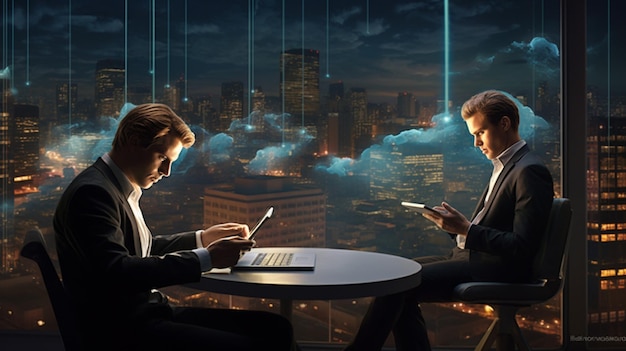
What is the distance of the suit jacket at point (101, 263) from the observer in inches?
55.8

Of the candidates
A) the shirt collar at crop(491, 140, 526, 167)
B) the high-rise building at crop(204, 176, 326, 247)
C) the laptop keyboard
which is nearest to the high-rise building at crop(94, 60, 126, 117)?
the high-rise building at crop(204, 176, 326, 247)

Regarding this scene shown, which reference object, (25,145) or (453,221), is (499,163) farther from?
→ (25,145)

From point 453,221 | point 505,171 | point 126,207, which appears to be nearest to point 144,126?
point 126,207

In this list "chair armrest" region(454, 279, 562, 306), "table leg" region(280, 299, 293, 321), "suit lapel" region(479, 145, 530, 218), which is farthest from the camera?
"suit lapel" region(479, 145, 530, 218)

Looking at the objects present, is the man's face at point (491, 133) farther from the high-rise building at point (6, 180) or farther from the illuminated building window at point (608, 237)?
Answer: the high-rise building at point (6, 180)

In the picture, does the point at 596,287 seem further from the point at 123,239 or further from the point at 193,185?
the point at 123,239

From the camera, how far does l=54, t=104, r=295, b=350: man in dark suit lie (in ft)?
4.70

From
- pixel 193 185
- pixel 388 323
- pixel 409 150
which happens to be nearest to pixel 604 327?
pixel 409 150

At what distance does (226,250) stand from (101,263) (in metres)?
0.39

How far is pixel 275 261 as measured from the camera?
200 cm

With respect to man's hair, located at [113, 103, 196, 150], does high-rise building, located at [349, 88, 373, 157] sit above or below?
above

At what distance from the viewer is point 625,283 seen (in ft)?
10.5

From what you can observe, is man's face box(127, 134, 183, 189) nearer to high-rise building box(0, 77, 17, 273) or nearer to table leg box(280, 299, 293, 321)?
table leg box(280, 299, 293, 321)

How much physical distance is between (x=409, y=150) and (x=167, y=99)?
1494 millimetres
